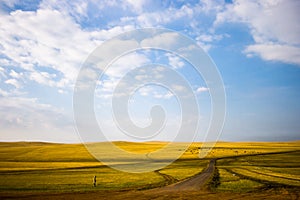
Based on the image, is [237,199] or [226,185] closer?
[237,199]

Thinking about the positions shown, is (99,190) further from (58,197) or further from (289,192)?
(289,192)

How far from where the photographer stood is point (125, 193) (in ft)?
89.9

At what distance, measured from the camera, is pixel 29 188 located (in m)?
30.7

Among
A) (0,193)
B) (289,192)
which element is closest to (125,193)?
(0,193)

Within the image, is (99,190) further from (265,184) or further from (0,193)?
(265,184)

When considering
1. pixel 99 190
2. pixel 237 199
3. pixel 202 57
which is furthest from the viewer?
pixel 202 57

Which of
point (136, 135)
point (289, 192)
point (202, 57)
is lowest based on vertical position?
point (289, 192)

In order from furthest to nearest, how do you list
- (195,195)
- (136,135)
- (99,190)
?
(136,135) → (99,190) → (195,195)

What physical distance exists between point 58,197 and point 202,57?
54.9 meters

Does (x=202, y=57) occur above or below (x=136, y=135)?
above

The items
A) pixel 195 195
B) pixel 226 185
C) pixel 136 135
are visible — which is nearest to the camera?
pixel 195 195

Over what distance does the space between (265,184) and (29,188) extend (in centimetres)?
2780

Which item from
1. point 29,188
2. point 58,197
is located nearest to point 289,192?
point 58,197

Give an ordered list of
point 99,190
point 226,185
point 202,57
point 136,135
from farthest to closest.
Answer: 1. point 136,135
2. point 202,57
3. point 226,185
4. point 99,190
